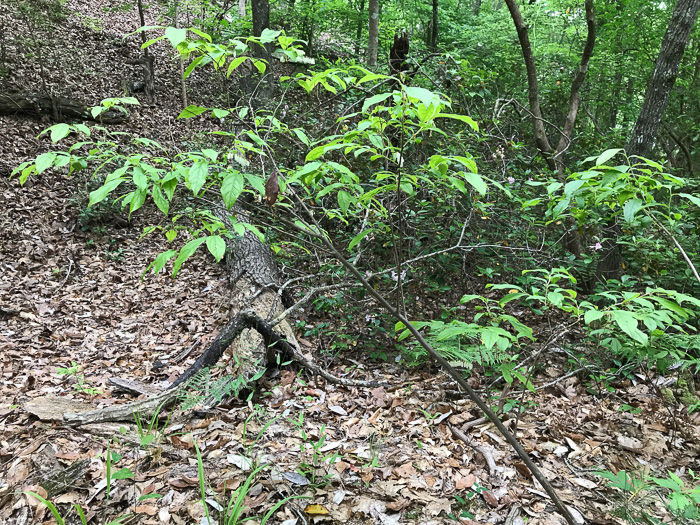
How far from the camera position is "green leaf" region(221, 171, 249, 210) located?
1275mm

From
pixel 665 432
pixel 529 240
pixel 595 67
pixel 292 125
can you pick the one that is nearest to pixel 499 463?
pixel 665 432

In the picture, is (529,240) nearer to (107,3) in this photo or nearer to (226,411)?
(226,411)

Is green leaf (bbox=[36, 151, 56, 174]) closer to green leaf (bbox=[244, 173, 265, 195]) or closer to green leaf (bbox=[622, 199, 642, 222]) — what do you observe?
green leaf (bbox=[244, 173, 265, 195])

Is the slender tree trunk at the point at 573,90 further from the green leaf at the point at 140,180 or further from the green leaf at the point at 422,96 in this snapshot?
the green leaf at the point at 140,180

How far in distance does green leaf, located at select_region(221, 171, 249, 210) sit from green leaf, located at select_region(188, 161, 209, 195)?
7 cm

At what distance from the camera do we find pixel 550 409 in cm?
303

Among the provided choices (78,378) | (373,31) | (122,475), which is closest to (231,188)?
(122,475)

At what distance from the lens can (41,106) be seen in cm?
823

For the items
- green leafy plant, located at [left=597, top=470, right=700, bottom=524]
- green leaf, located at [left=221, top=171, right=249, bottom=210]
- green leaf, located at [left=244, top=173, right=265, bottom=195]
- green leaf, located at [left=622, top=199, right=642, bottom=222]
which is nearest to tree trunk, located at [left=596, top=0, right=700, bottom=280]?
green leafy plant, located at [left=597, top=470, right=700, bottom=524]

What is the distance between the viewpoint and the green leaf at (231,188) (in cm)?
128

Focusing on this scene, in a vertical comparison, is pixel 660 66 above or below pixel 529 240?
above

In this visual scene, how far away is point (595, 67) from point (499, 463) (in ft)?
25.6

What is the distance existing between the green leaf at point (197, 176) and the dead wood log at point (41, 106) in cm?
839

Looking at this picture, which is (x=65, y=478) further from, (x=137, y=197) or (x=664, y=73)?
(x=664, y=73)
